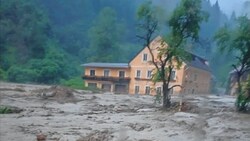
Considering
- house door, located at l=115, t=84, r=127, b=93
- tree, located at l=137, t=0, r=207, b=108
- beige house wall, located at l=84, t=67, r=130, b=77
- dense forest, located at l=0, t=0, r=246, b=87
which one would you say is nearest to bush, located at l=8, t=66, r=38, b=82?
dense forest, located at l=0, t=0, r=246, b=87

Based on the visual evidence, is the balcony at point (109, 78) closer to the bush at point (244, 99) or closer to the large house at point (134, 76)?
the large house at point (134, 76)

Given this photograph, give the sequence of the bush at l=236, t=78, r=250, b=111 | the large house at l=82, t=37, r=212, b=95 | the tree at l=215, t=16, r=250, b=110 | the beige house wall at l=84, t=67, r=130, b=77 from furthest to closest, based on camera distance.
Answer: the beige house wall at l=84, t=67, r=130, b=77
the large house at l=82, t=37, r=212, b=95
the tree at l=215, t=16, r=250, b=110
the bush at l=236, t=78, r=250, b=111

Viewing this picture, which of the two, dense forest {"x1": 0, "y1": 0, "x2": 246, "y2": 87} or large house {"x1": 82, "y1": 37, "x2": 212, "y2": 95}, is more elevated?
dense forest {"x1": 0, "y1": 0, "x2": 246, "y2": 87}

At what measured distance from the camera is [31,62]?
58938 mm

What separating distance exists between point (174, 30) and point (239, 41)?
4501 mm

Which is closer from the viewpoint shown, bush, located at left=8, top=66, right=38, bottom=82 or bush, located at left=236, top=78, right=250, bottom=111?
bush, located at left=236, top=78, right=250, bottom=111

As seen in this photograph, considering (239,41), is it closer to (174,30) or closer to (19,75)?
(174,30)

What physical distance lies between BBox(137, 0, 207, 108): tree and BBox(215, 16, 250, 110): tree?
5.90 feet

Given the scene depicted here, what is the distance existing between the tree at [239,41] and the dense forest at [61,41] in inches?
738

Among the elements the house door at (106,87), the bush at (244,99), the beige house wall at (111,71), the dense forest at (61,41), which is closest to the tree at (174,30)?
the bush at (244,99)

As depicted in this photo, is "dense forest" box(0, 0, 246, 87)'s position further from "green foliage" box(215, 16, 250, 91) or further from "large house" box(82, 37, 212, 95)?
"green foliage" box(215, 16, 250, 91)

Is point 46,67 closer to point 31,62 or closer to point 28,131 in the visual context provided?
point 31,62

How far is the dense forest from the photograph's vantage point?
55.2m

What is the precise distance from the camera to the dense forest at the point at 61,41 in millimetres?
55219
